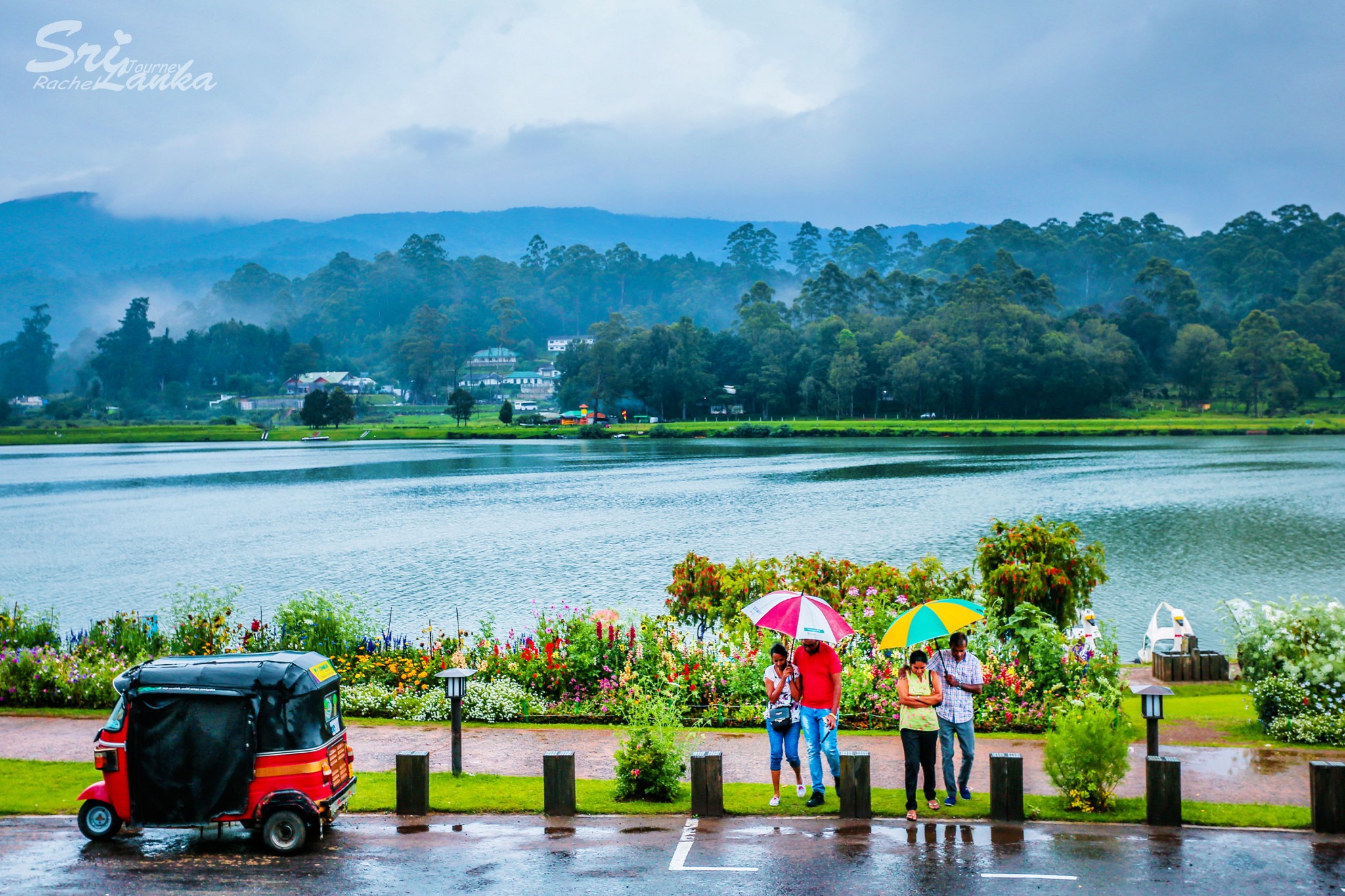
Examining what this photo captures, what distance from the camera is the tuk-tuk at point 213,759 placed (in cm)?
964

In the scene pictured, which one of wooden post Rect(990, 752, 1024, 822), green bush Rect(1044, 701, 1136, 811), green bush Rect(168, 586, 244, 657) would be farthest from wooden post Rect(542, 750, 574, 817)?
green bush Rect(168, 586, 244, 657)

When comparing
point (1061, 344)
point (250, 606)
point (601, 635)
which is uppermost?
point (1061, 344)

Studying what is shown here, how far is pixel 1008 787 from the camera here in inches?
408

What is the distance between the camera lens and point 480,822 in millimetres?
10617

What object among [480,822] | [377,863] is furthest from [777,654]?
[377,863]

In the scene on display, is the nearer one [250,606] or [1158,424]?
[250,606]

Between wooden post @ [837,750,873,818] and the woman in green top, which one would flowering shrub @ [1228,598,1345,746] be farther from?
wooden post @ [837,750,873,818]

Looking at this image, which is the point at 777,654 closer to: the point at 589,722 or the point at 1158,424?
the point at 589,722

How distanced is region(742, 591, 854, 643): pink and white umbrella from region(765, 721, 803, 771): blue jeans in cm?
96

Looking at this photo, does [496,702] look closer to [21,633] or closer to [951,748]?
[951,748]

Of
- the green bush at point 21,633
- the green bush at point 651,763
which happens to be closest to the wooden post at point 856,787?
the green bush at point 651,763

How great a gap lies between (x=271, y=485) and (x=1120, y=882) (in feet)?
252

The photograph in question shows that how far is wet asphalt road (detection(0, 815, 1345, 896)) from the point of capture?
867 centimetres

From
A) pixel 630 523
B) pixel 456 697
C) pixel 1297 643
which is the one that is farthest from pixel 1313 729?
pixel 630 523
